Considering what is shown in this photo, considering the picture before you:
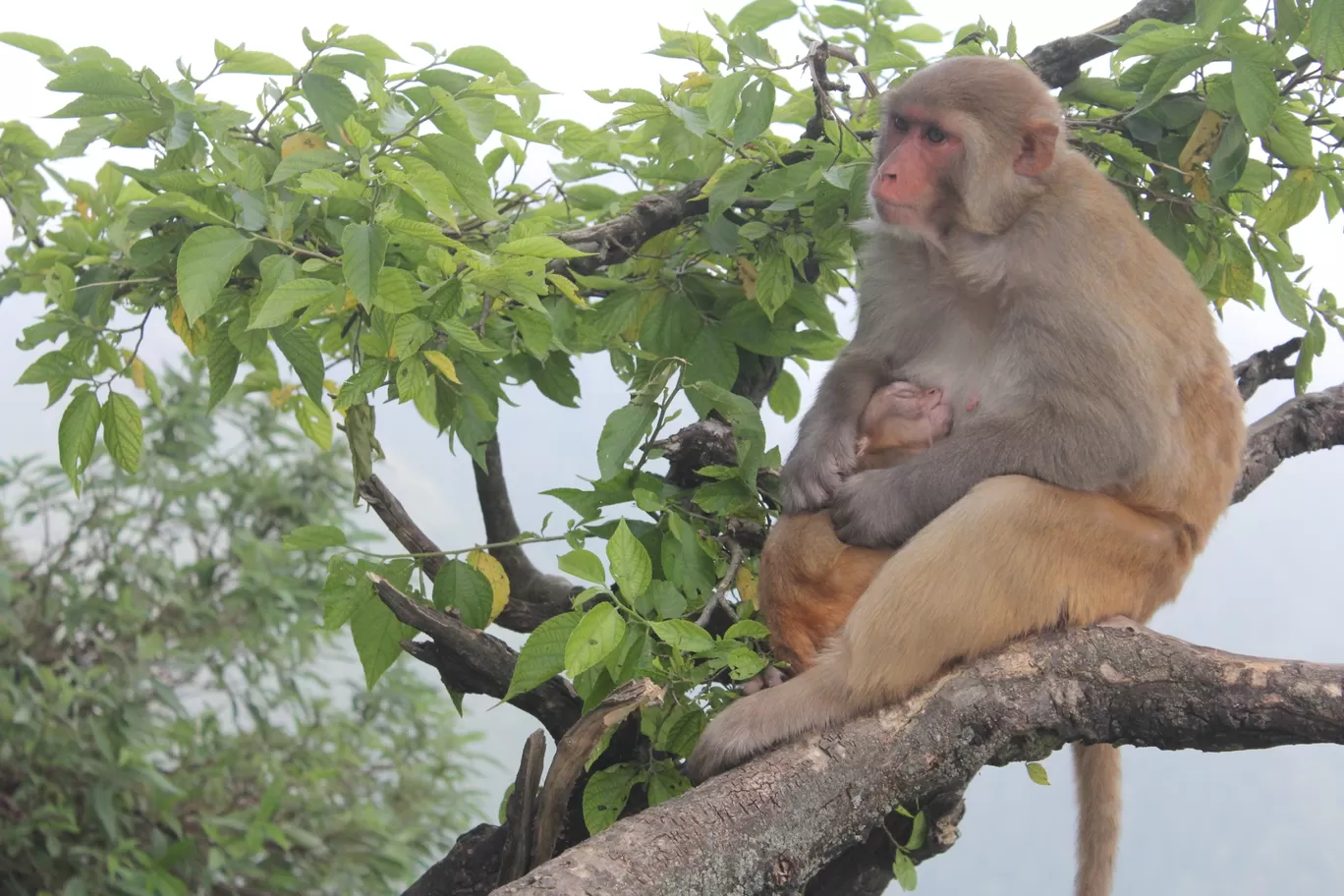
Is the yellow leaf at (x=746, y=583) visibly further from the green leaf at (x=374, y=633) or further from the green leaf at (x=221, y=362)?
the green leaf at (x=221, y=362)

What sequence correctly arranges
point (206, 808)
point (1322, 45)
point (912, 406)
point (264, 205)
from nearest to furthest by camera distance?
1. point (1322, 45)
2. point (264, 205)
3. point (912, 406)
4. point (206, 808)

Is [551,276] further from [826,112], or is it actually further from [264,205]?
[826,112]

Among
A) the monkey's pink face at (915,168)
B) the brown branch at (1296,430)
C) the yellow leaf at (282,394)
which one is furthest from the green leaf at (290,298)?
the brown branch at (1296,430)

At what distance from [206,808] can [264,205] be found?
12.7 ft

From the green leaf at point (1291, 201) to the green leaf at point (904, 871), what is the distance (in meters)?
1.63

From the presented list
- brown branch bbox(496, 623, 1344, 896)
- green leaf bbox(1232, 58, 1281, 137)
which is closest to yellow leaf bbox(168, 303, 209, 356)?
brown branch bbox(496, 623, 1344, 896)

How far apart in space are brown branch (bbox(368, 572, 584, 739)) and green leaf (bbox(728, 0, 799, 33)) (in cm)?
145

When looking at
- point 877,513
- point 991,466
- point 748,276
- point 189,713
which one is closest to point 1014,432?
point 991,466

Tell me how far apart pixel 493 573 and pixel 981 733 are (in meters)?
1.09

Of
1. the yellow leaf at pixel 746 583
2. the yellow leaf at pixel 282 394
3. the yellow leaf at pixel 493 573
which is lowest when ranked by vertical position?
the yellow leaf at pixel 493 573

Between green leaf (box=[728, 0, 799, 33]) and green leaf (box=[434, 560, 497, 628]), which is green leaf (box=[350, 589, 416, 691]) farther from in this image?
green leaf (box=[728, 0, 799, 33])

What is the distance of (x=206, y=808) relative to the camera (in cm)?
533

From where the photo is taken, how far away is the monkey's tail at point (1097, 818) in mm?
2508

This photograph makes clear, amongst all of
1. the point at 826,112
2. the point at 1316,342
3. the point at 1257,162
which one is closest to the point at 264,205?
the point at 826,112
